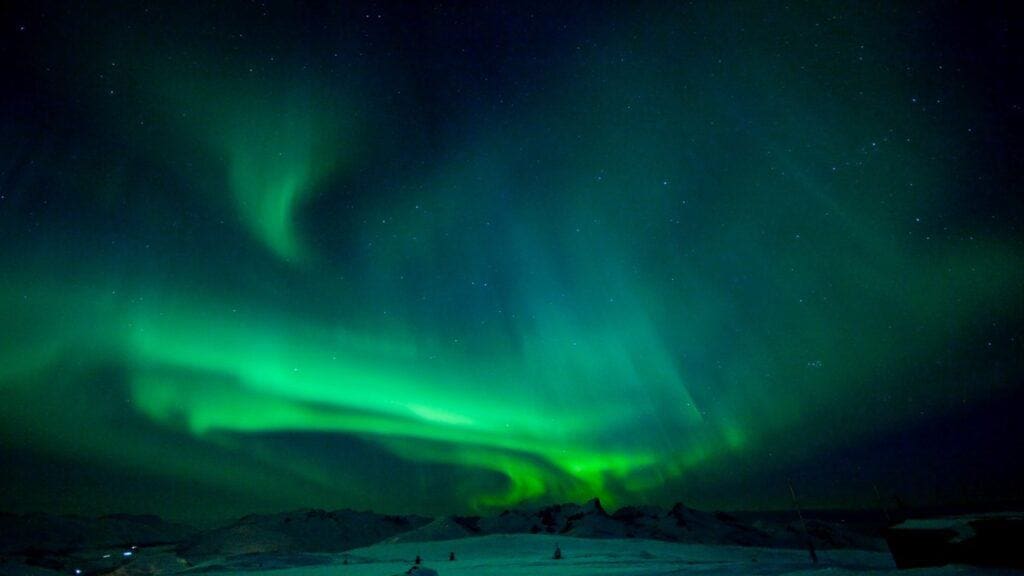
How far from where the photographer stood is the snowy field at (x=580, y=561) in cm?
4244

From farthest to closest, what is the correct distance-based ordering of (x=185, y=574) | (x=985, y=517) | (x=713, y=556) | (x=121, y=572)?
(x=121, y=572) < (x=713, y=556) < (x=185, y=574) < (x=985, y=517)

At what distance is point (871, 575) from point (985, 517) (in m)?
12.4

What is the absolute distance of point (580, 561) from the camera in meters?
64.1

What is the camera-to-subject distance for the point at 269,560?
83750 mm

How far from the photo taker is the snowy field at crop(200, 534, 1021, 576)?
42438 millimetres

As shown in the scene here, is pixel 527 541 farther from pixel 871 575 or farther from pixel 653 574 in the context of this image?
pixel 871 575

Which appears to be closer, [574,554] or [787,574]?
[787,574]

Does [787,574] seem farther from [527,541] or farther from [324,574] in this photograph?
Answer: [527,541]

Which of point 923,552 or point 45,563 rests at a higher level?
point 923,552

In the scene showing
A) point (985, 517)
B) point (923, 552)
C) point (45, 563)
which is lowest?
point (45, 563)

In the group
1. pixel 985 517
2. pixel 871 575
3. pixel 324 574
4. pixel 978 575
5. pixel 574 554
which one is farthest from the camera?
pixel 574 554

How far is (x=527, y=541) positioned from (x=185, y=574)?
65593 millimetres

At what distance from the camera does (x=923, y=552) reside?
33.4 meters

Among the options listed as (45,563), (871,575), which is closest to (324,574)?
(871,575)
